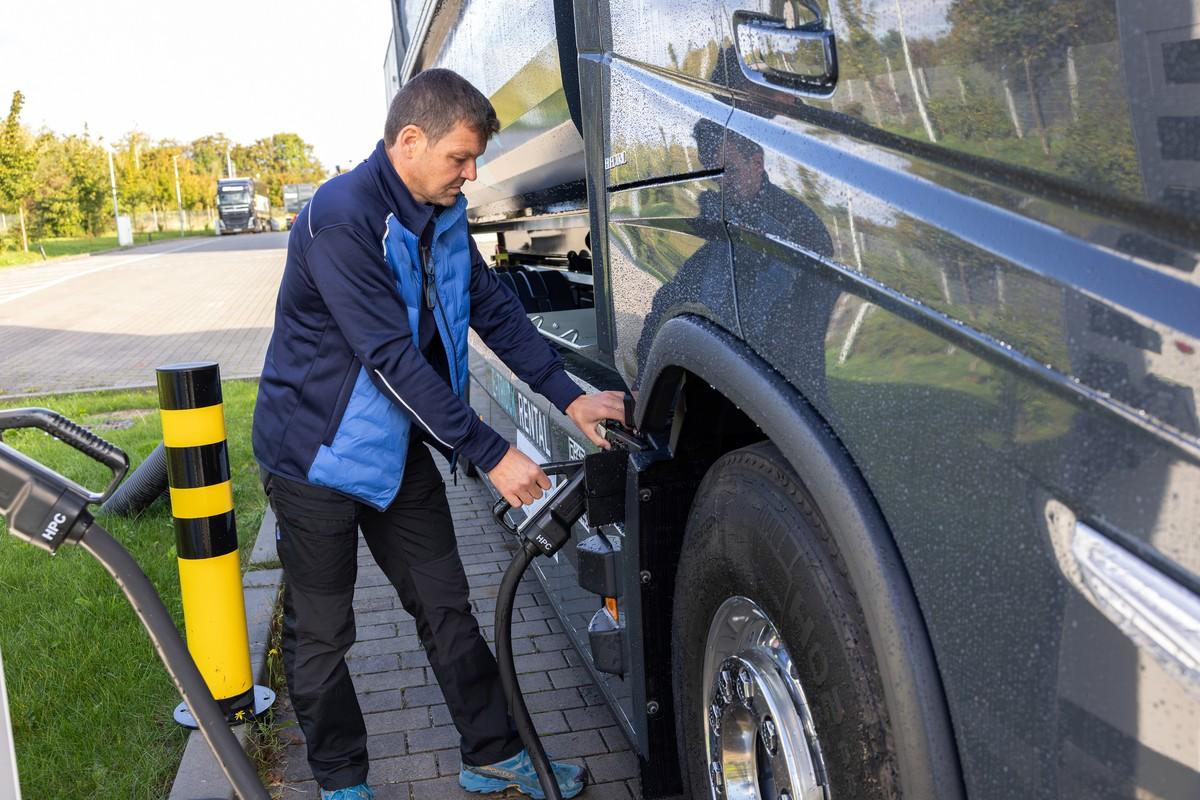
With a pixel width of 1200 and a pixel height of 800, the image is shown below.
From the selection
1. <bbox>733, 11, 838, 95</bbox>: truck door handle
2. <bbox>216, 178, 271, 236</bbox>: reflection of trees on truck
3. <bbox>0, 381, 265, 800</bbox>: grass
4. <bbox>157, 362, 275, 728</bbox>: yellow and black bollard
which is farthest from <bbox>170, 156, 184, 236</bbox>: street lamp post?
<bbox>733, 11, 838, 95</bbox>: truck door handle

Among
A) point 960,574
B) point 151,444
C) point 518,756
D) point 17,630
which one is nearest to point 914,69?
point 960,574

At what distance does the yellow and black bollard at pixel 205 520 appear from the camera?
326cm

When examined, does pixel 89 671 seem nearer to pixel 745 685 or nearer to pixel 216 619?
pixel 216 619

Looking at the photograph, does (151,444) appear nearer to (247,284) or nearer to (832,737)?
(832,737)

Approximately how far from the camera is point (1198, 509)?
0.93 m

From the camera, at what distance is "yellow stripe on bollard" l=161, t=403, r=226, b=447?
325 centimetres

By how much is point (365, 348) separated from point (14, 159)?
3635 cm

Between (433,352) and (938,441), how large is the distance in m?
1.90

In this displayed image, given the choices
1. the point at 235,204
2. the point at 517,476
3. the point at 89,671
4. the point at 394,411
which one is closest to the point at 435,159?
the point at 394,411

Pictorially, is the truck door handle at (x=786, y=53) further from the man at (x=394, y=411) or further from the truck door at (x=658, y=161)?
the man at (x=394, y=411)

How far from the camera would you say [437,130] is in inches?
103

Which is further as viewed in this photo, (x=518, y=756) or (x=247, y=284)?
(x=247, y=284)

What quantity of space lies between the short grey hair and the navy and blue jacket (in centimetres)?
14

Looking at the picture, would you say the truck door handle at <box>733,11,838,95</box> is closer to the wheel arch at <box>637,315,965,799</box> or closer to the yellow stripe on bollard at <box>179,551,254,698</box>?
the wheel arch at <box>637,315,965,799</box>
